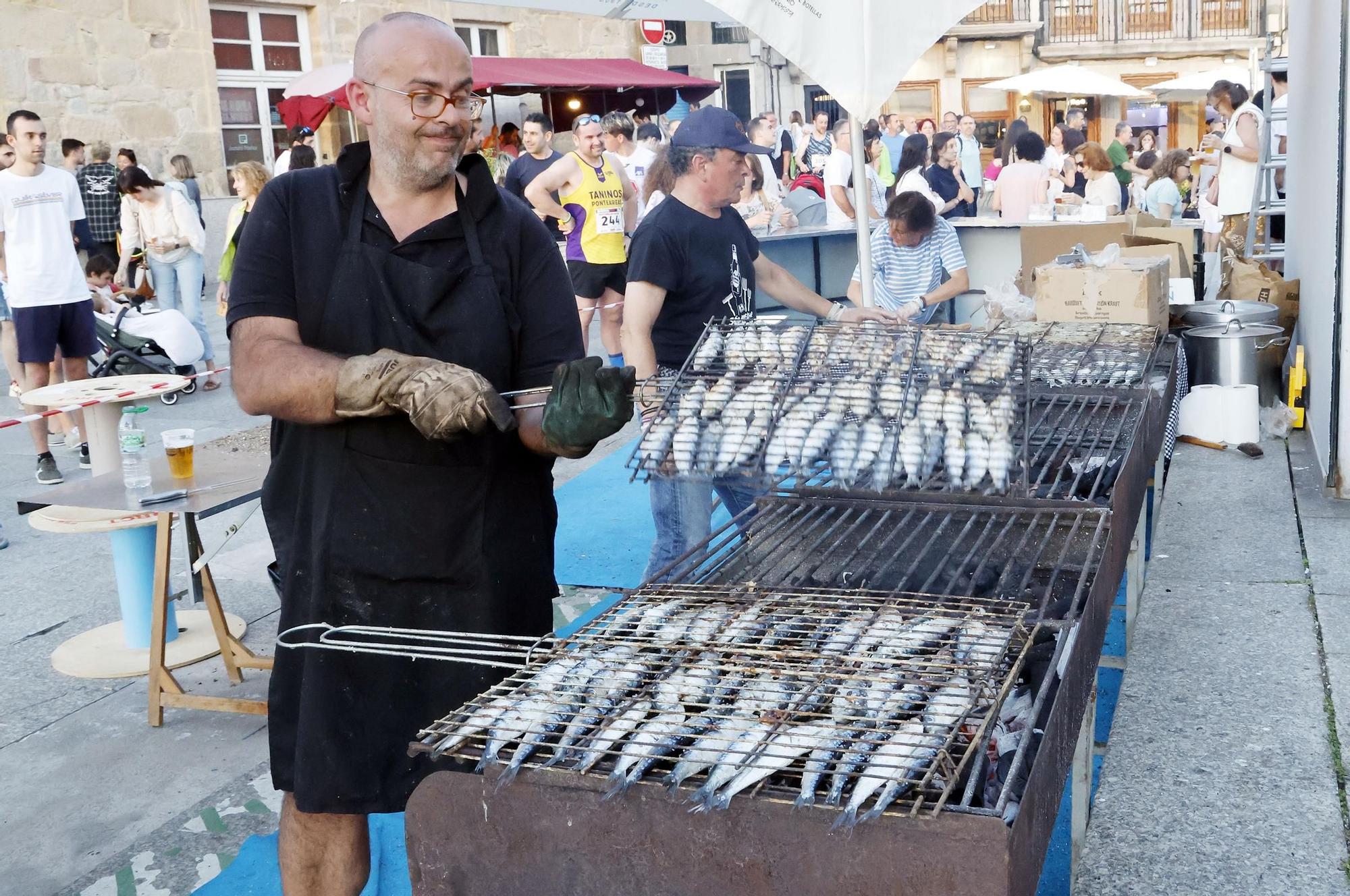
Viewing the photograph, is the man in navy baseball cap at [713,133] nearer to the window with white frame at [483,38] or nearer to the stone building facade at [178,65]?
the stone building facade at [178,65]

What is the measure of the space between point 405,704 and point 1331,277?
5.21 metres

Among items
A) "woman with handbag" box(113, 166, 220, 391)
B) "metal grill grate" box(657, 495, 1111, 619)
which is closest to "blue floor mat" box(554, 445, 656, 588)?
"metal grill grate" box(657, 495, 1111, 619)

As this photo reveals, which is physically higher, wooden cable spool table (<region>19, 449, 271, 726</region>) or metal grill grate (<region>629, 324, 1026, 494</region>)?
metal grill grate (<region>629, 324, 1026, 494</region>)

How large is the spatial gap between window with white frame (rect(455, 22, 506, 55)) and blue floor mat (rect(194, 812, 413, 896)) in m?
19.6

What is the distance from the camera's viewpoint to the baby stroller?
9.63 meters

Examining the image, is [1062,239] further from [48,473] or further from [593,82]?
[593,82]

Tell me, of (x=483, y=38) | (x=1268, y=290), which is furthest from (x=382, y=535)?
(x=483, y=38)

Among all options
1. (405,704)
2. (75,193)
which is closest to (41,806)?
(405,704)

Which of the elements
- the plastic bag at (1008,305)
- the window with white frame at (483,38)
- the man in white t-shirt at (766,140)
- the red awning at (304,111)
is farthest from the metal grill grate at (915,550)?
the window with white frame at (483,38)

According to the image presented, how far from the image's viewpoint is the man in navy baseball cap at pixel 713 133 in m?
4.63

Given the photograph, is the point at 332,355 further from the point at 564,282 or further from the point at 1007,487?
the point at 1007,487

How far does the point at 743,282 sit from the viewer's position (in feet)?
16.0

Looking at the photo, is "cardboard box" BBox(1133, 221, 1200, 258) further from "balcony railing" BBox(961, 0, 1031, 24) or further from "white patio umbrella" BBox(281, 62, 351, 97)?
"balcony railing" BBox(961, 0, 1031, 24)

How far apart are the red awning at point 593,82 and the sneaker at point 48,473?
952 centimetres
